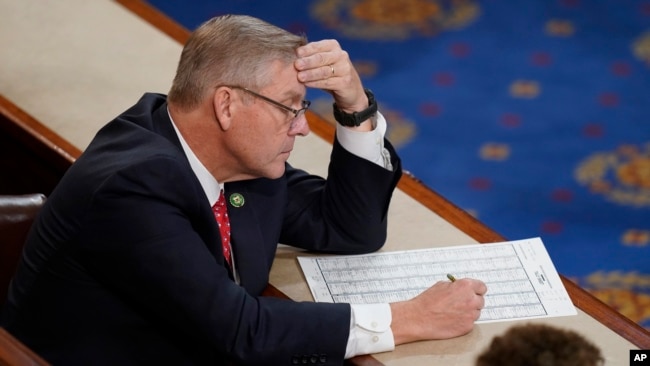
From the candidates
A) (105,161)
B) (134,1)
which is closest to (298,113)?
(105,161)

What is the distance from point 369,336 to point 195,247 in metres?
0.40

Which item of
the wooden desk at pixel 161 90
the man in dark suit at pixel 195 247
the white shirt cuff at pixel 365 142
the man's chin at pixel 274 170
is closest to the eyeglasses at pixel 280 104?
the man in dark suit at pixel 195 247

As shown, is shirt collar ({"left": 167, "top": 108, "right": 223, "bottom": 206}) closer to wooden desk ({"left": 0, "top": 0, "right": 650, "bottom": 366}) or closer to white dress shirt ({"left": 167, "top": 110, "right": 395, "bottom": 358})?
white dress shirt ({"left": 167, "top": 110, "right": 395, "bottom": 358})

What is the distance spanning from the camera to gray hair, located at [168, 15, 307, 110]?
8.45ft

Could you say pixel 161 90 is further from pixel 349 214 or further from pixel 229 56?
pixel 229 56

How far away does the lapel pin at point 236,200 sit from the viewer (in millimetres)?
2826

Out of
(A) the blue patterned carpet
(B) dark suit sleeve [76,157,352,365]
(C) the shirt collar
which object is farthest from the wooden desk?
(A) the blue patterned carpet

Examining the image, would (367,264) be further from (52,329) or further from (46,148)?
(46,148)

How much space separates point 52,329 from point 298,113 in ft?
2.29

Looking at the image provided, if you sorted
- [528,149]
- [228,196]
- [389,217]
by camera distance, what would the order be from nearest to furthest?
[228,196]
[389,217]
[528,149]

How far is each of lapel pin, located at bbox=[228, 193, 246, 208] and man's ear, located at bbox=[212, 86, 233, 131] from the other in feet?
0.85

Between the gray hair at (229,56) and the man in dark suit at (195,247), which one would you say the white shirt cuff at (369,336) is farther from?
the gray hair at (229,56)

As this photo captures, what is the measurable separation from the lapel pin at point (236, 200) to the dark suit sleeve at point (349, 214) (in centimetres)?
15

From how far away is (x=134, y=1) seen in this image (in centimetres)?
406
